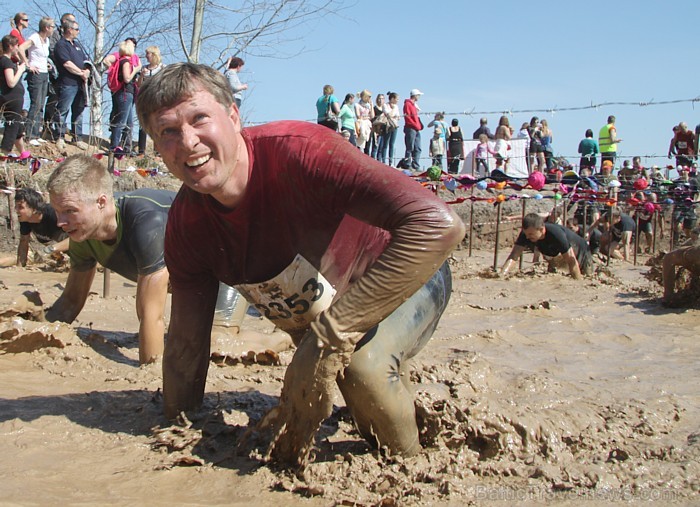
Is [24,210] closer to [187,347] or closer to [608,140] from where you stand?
[187,347]

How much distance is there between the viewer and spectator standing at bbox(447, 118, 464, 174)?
15430mm

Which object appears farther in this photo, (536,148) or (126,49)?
(536,148)

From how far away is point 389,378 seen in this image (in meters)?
2.81

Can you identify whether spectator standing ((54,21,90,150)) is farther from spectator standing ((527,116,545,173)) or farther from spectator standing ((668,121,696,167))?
spectator standing ((668,121,696,167))

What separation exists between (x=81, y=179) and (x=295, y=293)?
2175 mm

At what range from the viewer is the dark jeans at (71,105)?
10695mm

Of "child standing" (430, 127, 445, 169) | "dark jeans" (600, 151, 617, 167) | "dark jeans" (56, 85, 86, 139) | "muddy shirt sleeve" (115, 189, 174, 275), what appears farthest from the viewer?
"dark jeans" (600, 151, 617, 167)

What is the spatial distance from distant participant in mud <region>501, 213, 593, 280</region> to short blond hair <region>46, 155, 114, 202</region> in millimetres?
6418

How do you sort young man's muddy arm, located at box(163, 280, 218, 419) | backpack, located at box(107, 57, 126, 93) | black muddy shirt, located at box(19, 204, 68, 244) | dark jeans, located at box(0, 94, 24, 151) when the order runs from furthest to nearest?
1. backpack, located at box(107, 57, 126, 93)
2. dark jeans, located at box(0, 94, 24, 151)
3. black muddy shirt, located at box(19, 204, 68, 244)
4. young man's muddy arm, located at box(163, 280, 218, 419)

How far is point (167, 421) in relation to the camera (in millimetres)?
3410

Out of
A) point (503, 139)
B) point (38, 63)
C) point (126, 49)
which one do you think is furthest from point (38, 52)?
point (503, 139)

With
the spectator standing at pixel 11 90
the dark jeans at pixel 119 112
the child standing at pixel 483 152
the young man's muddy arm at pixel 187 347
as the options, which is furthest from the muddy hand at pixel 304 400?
the child standing at pixel 483 152

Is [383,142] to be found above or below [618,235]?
above

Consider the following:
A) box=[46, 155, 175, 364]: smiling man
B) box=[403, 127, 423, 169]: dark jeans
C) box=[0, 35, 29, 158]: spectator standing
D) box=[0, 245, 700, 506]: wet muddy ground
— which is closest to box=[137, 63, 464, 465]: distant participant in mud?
box=[0, 245, 700, 506]: wet muddy ground
